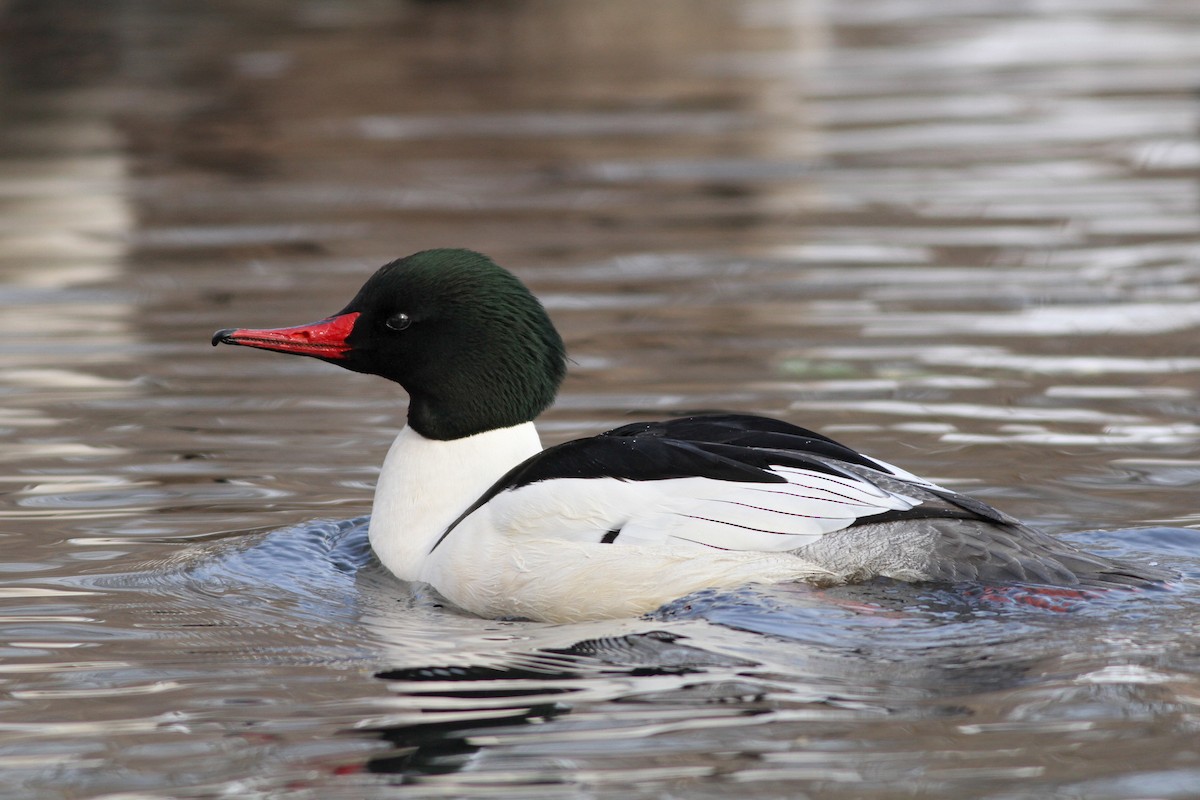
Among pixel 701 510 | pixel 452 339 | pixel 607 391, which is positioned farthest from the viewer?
pixel 607 391

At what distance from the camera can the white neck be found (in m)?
5.84

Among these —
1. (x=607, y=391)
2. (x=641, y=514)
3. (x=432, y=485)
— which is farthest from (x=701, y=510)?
(x=607, y=391)

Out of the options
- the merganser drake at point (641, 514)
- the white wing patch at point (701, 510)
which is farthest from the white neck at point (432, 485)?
the white wing patch at point (701, 510)

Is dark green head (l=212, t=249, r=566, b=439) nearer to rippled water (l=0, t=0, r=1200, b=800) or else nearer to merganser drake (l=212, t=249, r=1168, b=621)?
merganser drake (l=212, t=249, r=1168, b=621)

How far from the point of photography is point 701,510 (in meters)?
5.25

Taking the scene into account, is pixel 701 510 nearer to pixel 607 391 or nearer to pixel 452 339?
pixel 452 339

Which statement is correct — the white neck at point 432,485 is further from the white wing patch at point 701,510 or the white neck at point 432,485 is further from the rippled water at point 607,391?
the white wing patch at point 701,510

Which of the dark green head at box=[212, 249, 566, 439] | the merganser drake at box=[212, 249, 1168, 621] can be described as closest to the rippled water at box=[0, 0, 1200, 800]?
the merganser drake at box=[212, 249, 1168, 621]

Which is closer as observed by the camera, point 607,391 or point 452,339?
point 452,339

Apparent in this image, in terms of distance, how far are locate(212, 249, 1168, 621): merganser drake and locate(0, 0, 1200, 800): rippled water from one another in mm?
104

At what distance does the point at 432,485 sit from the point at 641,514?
34.9 inches

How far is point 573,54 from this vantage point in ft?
66.0

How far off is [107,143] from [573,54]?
6.57 meters

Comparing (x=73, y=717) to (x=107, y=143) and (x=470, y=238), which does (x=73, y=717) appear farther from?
(x=107, y=143)
